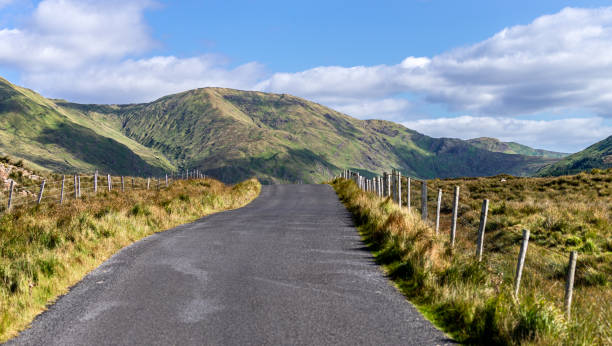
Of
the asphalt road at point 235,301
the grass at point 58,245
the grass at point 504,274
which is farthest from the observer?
the grass at point 58,245

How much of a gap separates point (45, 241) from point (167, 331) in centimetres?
683

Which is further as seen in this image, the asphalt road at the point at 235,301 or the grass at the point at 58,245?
the grass at the point at 58,245

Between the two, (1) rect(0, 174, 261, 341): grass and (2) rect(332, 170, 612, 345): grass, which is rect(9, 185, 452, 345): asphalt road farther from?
(2) rect(332, 170, 612, 345): grass

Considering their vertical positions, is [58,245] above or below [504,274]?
above

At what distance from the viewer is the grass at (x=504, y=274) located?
6270mm

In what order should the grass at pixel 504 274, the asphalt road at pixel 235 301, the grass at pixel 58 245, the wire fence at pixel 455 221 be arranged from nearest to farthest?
the grass at pixel 504 274, the asphalt road at pixel 235 301, the wire fence at pixel 455 221, the grass at pixel 58 245

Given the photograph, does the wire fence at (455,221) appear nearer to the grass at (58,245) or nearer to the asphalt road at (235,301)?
the asphalt road at (235,301)

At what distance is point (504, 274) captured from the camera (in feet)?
33.7

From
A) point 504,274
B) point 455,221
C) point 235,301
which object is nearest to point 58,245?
point 235,301

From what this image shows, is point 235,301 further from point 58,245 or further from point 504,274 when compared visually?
point 58,245

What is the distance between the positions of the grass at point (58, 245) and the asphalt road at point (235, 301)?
1.01ft

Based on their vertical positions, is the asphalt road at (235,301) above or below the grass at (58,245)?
below

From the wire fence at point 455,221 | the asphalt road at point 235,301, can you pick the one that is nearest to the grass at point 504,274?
the wire fence at point 455,221

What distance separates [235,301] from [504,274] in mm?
5539
